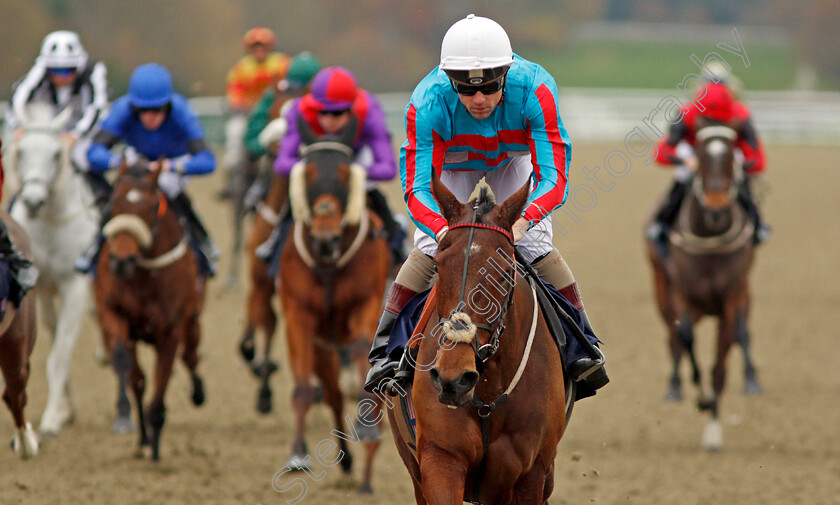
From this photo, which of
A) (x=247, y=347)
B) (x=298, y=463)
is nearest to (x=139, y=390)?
(x=298, y=463)

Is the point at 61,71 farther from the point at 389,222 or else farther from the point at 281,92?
the point at 389,222

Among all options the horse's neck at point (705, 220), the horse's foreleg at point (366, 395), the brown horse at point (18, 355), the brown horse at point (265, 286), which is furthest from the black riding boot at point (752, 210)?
the brown horse at point (18, 355)

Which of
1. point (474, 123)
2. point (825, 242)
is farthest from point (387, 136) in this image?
point (825, 242)

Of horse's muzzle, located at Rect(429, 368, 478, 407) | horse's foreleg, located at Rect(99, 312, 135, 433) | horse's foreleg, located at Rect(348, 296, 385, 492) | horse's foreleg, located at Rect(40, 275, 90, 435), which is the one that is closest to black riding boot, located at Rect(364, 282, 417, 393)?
horse's muzzle, located at Rect(429, 368, 478, 407)

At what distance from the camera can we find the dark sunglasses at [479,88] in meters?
4.45

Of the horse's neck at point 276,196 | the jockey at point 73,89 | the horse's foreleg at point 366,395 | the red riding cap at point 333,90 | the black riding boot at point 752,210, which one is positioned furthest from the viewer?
the black riding boot at point 752,210

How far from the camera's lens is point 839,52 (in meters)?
43.3

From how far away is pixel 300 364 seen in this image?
24.2ft

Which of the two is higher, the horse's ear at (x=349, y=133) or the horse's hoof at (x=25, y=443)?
the horse's ear at (x=349, y=133)

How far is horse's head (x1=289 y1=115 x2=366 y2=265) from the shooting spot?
7168 millimetres

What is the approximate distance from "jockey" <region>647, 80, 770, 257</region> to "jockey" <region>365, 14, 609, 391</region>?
4.91 metres

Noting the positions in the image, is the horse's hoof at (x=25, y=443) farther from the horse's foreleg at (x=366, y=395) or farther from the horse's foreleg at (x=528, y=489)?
the horse's foreleg at (x=528, y=489)

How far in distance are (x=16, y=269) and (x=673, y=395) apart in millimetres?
6069

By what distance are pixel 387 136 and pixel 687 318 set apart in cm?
301
